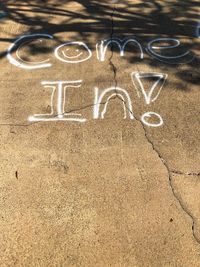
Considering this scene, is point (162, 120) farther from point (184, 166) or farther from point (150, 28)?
point (150, 28)

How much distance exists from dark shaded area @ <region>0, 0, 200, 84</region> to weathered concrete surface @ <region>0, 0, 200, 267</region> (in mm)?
71

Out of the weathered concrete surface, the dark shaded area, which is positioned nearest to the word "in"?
the weathered concrete surface

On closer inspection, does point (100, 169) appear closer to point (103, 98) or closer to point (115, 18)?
point (103, 98)

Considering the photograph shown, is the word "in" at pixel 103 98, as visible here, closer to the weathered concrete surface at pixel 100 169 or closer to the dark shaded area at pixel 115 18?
the weathered concrete surface at pixel 100 169

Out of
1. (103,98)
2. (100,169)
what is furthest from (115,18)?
(100,169)

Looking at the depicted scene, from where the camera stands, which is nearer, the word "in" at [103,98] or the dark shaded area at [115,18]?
the word "in" at [103,98]

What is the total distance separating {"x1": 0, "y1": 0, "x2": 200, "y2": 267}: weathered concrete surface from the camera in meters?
4.20

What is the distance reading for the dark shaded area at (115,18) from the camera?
722 centimetres

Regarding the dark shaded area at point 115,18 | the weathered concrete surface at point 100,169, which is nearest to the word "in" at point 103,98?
the weathered concrete surface at point 100,169

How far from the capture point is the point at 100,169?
4965 mm

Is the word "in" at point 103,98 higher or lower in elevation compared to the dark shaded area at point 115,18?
lower

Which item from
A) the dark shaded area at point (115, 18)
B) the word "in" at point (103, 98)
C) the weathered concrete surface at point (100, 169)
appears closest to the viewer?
the weathered concrete surface at point (100, 169)

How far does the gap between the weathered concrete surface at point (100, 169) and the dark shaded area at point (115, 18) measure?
7 cm

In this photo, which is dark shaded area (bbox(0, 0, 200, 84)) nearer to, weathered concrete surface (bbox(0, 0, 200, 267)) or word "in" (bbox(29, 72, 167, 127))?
weathered concrete surface (bbox(0, 0, 200, 267))
